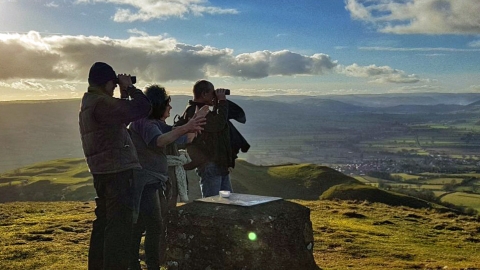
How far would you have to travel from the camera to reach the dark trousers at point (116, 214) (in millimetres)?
5918

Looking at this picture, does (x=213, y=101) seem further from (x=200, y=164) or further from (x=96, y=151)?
(x=96, y=151)

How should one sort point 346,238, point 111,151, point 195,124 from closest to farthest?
point 111,151
point 195,124
point 346,238

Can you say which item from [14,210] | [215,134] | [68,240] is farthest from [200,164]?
[14,210]

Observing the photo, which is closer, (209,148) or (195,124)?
(195,124)

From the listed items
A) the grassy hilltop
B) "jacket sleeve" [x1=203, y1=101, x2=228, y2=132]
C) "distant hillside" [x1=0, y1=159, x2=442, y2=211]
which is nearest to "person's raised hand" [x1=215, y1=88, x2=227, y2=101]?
"jacket sleeve" [x1=203, y1=101, x2=228, y2=132]

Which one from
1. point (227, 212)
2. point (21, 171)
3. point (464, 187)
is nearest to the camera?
point (227, 212)

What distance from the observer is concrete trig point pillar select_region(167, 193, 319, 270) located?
5.95m

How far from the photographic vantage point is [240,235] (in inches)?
235

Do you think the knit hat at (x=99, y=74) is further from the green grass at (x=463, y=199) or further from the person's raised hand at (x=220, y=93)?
the green grass at (x=463, y=199)

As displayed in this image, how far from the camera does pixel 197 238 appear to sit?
6.35 m

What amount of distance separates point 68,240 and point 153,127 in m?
7.95

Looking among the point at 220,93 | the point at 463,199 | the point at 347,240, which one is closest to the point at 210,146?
the point at 220,93

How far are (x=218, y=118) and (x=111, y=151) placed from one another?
2.34m

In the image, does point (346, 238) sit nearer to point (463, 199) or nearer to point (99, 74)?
point (99, 74)
